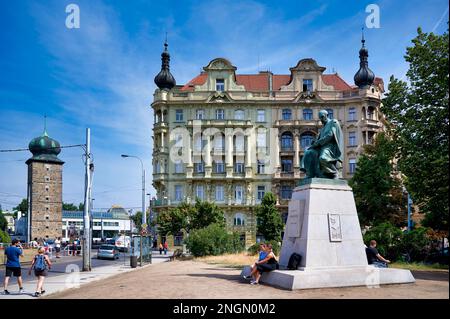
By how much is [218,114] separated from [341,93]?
15115 mm

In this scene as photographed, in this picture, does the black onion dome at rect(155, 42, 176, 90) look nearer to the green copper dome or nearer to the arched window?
the arched window

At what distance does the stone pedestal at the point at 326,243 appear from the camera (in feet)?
42.9

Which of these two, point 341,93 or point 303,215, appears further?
point 341,93

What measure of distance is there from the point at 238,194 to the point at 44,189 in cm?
6574

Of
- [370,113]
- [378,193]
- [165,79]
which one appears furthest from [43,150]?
[378,193]

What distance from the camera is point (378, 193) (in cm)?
4397

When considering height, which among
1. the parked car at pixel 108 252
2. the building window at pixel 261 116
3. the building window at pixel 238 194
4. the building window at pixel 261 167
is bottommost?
A: the parked car at pixel 108 252

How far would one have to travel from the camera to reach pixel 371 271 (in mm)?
13594

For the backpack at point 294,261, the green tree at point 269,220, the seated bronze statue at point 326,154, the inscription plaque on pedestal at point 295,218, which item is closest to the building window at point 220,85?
the green tree at point 269,220

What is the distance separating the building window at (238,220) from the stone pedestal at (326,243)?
42667mm

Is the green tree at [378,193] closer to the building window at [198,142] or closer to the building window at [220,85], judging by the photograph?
the building window at [198,142]

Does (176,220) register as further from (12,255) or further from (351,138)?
(12,255)
